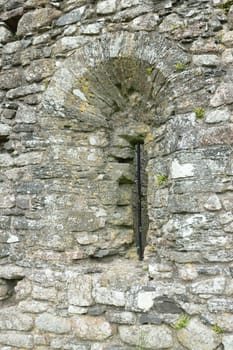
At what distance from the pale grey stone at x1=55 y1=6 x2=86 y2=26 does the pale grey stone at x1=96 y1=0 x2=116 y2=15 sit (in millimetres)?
163

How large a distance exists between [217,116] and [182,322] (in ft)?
4.89

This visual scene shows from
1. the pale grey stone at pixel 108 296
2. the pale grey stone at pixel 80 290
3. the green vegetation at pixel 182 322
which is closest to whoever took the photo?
the green vegetation at pixel 182 322

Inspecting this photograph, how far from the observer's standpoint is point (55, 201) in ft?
11.3

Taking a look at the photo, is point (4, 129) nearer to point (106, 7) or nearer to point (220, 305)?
point (106, 7)

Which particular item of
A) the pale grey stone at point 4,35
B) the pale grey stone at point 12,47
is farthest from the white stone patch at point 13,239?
the pale grey stone at point 4,35

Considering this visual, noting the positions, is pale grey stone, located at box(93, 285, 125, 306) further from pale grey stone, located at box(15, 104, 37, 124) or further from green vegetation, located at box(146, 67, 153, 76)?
green vegetation, located at box(146, 67, 153, 76)

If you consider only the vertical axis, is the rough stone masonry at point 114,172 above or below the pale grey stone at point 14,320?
above

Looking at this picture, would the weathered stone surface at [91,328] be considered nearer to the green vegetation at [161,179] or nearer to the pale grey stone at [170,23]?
the green vegetation at [161,179]

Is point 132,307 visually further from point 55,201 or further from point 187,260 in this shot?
point 55,201

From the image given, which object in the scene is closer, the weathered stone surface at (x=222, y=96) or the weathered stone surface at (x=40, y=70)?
the weathered stone surface at (x=222, y=96)

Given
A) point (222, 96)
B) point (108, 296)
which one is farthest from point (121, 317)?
point (222, 96)

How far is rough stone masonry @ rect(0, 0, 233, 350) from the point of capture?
2879 millimetres

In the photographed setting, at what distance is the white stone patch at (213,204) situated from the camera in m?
2.84

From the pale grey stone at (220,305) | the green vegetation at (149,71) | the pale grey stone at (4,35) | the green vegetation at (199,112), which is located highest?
the pale grey stone at (4,35)
